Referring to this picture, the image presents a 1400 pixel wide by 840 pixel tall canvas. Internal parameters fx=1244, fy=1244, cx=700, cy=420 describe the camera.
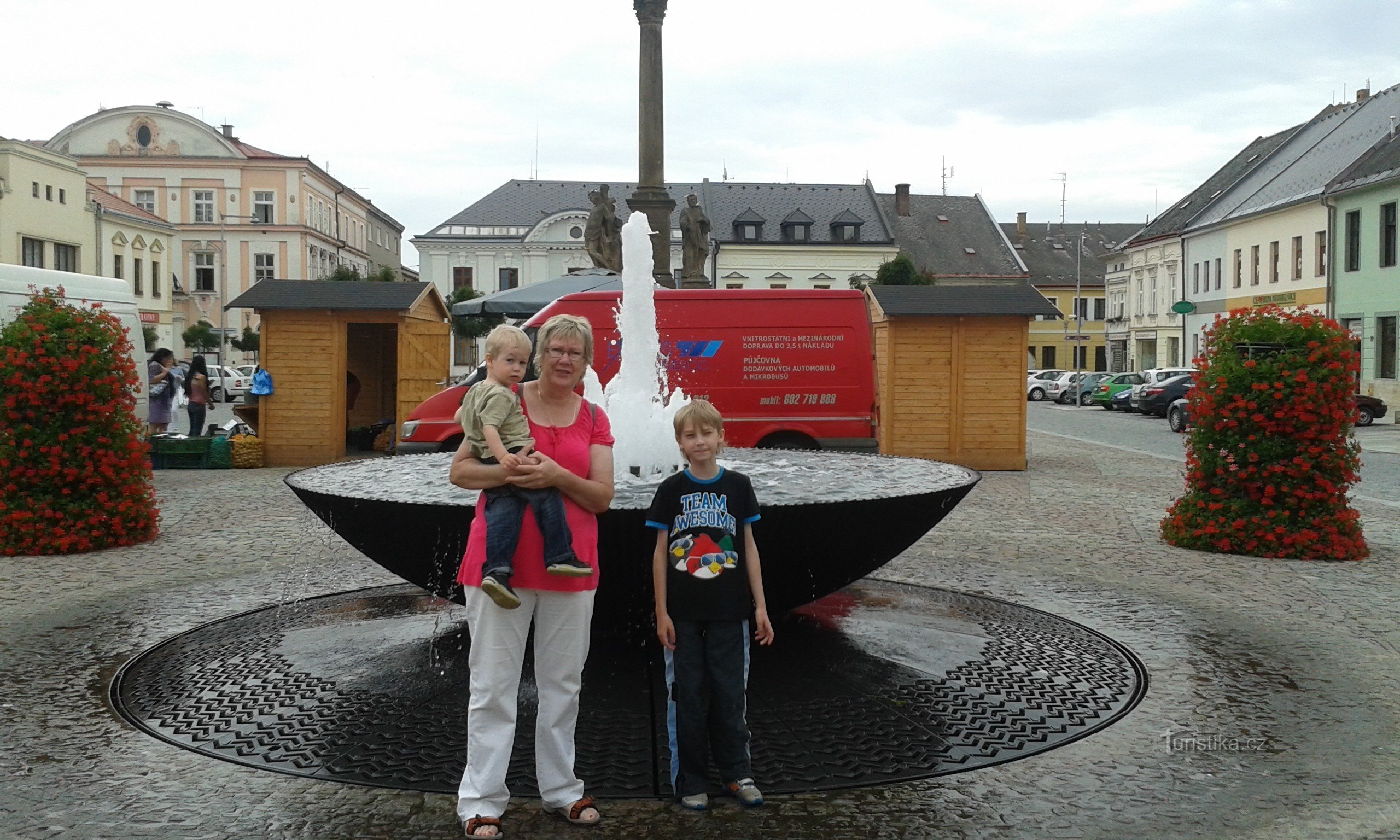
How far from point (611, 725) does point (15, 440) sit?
7.47m

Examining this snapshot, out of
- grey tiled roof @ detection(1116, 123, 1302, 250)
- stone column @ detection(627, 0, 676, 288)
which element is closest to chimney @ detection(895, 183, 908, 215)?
grey tiled roof @ detection(1116, 123, 1302, 250)

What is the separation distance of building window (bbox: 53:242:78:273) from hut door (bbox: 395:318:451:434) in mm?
39106

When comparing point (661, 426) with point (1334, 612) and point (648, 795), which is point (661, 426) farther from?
point (1334, 612)

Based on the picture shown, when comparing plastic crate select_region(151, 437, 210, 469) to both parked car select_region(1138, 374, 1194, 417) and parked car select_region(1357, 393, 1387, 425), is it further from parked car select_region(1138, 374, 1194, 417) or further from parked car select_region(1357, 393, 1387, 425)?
parked car select_region(1357, 393, 1387, 425)

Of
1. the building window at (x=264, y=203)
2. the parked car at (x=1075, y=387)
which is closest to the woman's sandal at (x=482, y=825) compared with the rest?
the parked car at (x=1075, y=387)

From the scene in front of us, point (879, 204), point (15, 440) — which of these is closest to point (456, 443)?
point (15, 440)

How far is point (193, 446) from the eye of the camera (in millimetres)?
18891

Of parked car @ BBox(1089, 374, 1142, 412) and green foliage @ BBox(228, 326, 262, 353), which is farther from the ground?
green foliage @ BBox(228, 326, 262, 353)

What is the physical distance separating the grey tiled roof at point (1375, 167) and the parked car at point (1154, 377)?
774cm

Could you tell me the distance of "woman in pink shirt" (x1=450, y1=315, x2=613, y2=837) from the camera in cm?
414

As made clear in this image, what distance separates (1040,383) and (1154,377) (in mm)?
16052

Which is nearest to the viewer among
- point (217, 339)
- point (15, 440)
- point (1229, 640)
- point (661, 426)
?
point (1229, 640)

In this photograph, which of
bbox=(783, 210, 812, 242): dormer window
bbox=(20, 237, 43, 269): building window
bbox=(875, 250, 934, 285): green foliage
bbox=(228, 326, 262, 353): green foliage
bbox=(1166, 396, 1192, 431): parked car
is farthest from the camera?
bbox=(783, 210, 812, 242): dormer window

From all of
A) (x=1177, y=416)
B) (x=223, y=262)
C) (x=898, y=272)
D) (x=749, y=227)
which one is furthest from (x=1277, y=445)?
(x=223, y=262)
